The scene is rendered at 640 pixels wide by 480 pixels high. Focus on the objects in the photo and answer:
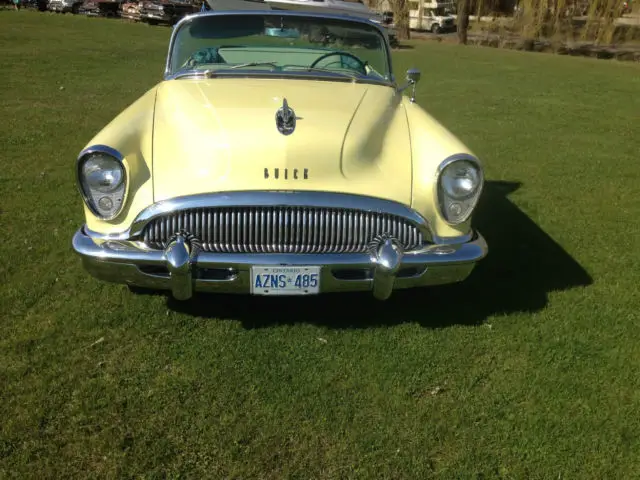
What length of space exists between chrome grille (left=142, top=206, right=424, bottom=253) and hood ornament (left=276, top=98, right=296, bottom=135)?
1.45 ft

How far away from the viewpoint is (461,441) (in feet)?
8.02

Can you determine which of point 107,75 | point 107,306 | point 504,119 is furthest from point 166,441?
point 107,75

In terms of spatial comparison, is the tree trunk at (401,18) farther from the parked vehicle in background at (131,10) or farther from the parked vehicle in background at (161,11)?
the parked vehicle in background at (131,10)

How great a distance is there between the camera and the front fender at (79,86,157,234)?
9.14 ft

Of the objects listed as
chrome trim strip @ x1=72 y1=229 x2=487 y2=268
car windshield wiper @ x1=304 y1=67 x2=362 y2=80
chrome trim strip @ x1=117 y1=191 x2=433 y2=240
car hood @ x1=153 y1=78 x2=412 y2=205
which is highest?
car windshield wiper @ x1=304 y1=67 x2=362 y2=80

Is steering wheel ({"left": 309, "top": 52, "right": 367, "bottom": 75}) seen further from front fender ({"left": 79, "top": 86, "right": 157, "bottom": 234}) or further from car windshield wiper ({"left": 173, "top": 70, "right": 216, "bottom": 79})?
front fender ({"left": 79, "top": 86, "right": 157, "bottom": 234})

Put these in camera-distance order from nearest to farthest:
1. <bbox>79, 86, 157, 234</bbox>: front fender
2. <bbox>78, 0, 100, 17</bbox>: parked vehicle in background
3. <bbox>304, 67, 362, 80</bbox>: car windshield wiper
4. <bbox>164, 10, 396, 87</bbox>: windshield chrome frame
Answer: <bbox>79, 86, 157, 234</bbox>: front fender → <bbox>304, 67, 362, 80</bbox>: car windshield wiper → <bbox>164, 10, 396, 87</bbox>: windshield chrome frame → <bbox>78, 0, 100, 17</bbox>: parked vehicle in background

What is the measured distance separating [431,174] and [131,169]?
1.51m

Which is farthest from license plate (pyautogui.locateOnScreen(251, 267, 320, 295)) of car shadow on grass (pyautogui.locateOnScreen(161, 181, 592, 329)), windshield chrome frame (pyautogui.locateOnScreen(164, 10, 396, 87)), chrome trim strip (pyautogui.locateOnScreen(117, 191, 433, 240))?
windshield chrome frame (pyautogui.locateOnScreen(164, 10, 396, 87))

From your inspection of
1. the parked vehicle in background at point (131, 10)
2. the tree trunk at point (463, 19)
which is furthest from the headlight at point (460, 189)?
the parked vehicle in background at point (131, 10)

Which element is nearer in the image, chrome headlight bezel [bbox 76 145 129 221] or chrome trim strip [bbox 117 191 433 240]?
chrome trim strip [bbox 117 191 433 240]

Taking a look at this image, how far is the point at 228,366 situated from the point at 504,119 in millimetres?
7671

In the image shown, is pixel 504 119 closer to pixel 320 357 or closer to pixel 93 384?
pixel 320 357

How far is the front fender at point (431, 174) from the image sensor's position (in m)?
2.90
